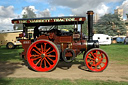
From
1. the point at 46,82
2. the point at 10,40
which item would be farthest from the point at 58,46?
the point at 10,40

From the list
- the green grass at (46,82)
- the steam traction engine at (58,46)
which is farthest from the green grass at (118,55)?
the green grass at (46,82)

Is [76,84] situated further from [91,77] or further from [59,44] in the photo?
[59,44]

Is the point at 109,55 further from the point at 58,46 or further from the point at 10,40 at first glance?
the point at 10,40

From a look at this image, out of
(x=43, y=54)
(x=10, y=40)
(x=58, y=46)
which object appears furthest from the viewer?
(x=10, y=40)

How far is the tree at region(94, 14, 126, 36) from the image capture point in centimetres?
3966

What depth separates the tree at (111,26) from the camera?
39.7m

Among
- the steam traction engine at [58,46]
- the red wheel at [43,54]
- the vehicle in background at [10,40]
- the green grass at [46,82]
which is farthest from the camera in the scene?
the vehicle in background at [10,40]

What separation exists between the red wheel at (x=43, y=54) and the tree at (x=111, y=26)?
1442 inches

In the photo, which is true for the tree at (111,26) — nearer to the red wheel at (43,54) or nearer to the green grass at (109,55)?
the green grass at (109,55)

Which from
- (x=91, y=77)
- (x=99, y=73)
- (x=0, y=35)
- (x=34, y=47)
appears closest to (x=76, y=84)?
(x=91, y=77)

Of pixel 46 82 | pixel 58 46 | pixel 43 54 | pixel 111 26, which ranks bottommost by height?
pixel 46 82

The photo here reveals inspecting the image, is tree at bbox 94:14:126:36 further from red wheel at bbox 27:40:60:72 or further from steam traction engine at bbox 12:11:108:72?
A: red wheel at bbox 27:40:60:72

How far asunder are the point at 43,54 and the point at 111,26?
3879 cm

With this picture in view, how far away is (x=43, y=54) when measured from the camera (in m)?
5.26
